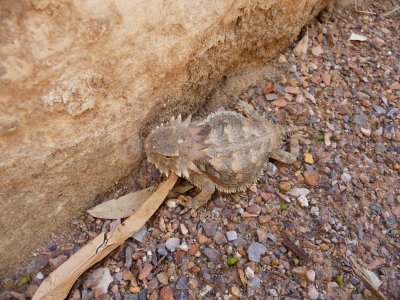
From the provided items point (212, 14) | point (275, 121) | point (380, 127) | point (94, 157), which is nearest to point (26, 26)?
point (94, 157)

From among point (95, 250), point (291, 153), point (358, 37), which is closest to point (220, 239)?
point (95, 250)

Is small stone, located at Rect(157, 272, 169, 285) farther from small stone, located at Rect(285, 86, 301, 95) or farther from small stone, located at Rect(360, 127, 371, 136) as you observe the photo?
small stone, located at Rect(360, 127, 371, 136)

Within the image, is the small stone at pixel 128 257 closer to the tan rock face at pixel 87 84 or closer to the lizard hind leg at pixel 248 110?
the tan rock face at pixel 87 84

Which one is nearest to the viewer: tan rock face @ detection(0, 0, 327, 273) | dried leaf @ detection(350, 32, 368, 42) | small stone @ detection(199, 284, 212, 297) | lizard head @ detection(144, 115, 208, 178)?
tan rock face @ detection(0, 0, 327, 273)

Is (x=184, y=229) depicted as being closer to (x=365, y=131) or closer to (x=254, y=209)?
(x=254, y=209)

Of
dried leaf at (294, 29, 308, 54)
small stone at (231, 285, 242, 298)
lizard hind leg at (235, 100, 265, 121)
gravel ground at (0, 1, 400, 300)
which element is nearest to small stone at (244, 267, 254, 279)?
gravel ground at (0, 1, 400, 300)
